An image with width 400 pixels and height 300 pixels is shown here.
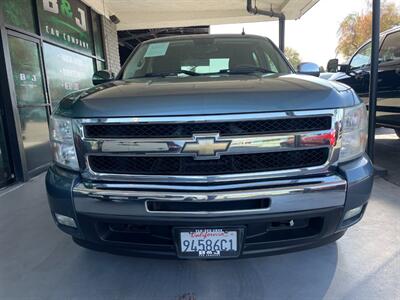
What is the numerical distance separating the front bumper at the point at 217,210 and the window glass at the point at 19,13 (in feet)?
11.8

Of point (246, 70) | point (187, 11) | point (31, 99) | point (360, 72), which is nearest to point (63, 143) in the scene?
point (246, 70)

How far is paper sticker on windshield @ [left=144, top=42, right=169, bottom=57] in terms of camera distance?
311cm

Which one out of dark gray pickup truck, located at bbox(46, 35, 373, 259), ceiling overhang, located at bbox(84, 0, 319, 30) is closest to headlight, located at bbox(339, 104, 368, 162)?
dark gray pickup truck, located at bbox(46, 35, 373, 259)

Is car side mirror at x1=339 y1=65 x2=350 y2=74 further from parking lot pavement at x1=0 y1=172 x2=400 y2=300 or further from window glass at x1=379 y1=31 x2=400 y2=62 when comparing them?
parking lot pavement at x1=0 y1=172 x2=400 y2=300

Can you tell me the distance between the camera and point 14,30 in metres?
4.55

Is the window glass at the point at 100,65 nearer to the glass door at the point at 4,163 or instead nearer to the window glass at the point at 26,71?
the window glass at the point at 26,71

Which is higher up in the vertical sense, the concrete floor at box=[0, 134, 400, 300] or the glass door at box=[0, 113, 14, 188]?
the glass door at box=[0, 113, 14, 188]

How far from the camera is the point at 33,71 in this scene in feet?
16.6

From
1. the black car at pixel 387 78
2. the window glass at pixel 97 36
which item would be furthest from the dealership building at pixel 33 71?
the black car at pixel 387 78

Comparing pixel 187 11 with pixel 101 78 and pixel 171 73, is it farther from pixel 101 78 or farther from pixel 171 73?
pixel 171 73

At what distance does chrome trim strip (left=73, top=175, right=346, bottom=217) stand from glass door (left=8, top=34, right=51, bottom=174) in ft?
11.4

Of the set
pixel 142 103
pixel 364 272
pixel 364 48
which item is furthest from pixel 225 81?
pixel 364 48

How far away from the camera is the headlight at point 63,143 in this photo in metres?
1.83

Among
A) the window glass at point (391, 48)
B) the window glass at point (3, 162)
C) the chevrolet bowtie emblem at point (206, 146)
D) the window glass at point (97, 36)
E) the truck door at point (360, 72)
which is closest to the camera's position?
the chevrolet bowtie emblem at point (206, 146)
